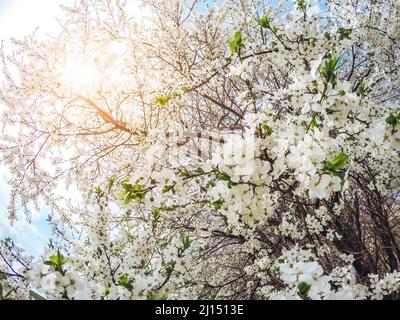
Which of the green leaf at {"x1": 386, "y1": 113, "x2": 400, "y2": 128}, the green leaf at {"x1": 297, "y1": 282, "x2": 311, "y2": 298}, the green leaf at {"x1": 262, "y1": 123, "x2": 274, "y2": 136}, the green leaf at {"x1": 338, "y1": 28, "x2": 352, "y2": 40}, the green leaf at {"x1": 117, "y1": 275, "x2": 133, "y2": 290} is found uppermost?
the green leaf at {"x1": 338, "y1": 28, "x2": 352, "y2": 40}

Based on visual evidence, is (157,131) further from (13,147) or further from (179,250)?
(13,147)

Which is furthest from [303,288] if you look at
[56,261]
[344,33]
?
[344,33]

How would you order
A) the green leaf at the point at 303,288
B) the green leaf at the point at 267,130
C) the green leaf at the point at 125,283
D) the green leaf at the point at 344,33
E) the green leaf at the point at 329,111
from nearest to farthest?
the green leaf at the point at 303,288, the green leaf at the point at 125,283, the green leaf at the point at 329,111, the green leaf at the point at 267,130, the green leaf at the point at 344,33

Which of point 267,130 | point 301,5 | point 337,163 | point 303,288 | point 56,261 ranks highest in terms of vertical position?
point 301,5

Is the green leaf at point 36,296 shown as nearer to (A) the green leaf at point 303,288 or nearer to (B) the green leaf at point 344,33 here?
(A) the green leaf at point 303,288

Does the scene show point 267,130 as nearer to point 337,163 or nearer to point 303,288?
point 337,163

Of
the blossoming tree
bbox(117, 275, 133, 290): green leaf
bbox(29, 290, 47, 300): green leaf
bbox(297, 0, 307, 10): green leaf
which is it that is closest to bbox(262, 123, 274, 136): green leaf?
the blossoming tree

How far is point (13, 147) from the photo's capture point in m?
5.07

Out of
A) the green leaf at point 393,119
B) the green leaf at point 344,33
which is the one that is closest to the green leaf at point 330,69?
the green leaf at point 393,119

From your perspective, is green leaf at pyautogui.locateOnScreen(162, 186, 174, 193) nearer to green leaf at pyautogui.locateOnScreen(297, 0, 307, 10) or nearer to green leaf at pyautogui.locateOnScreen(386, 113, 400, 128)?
green leaf at pyautogui.locateOnScreen(386, 113, 400, 128)

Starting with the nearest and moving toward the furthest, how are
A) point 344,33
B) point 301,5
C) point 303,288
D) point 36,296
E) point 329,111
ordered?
point 303,288 → point 36,296 → point 329,111 → point 344,33 → point 301,5

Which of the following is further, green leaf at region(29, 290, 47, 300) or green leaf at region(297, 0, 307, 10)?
green leaf at region(297, 0, 307, 10)

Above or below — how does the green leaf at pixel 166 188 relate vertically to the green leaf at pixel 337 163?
above

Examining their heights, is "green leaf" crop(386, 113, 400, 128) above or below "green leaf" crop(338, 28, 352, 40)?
below
